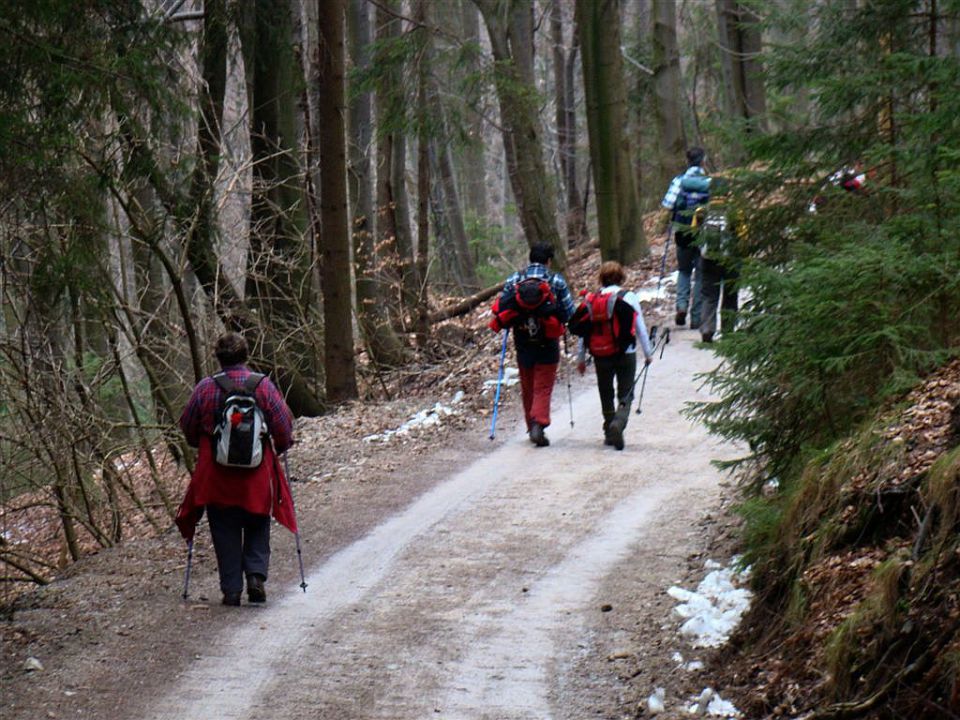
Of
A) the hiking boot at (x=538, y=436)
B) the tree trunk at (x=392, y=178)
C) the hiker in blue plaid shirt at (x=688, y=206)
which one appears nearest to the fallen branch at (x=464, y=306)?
the tree trunk at (x=392, y=178)

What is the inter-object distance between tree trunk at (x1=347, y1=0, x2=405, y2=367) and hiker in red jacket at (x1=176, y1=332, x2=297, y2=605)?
32.8ft

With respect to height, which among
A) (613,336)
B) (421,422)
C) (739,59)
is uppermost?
(739,59)

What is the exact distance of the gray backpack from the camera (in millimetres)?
8453

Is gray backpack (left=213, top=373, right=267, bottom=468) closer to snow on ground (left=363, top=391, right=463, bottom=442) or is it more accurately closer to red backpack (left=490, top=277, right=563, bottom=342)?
red backpack (left=490, top=277, right=563, bottom=342)

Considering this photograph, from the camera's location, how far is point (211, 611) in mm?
8680

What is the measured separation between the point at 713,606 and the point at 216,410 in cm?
355

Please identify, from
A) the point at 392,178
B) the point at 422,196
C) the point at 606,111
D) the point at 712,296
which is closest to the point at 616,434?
the point at 712,296

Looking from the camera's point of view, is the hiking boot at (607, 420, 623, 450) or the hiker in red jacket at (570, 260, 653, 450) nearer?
the hiker in red jacket at (570, 260, 653, 450)

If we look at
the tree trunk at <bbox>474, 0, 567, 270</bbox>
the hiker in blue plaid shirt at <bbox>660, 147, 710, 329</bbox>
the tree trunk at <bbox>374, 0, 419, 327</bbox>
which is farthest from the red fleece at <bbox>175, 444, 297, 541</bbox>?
the tree trunk at <bbox>474, 0, 567, 270</bbox>

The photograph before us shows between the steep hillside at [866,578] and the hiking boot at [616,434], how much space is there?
4984 millimetres

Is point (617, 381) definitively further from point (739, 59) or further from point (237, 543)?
point (739, 59)

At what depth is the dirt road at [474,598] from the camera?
7.06 meters

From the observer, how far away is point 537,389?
1323cm

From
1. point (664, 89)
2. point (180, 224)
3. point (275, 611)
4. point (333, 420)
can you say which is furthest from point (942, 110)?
point (664, 89)
